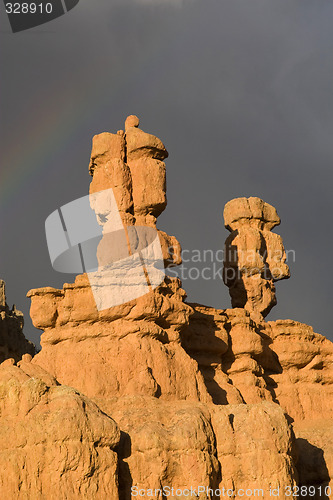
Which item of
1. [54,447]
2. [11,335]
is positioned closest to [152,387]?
[54,447]

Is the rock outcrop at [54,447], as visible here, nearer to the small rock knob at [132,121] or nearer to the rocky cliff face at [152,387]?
the rocky cliff face at [152,387]

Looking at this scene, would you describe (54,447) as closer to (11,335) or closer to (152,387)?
(152,387)

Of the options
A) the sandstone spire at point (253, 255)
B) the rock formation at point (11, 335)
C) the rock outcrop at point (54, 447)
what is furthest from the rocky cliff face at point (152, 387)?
the rock formation at point (11, 335)

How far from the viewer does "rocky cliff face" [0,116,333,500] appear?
1830 cm

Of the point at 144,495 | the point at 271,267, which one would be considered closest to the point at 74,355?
the point at 144,495

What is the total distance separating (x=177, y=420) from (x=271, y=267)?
18.5 meters

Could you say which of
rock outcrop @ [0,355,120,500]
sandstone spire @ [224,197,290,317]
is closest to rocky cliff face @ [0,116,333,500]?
rock outcrop @ [0,355,120,500]

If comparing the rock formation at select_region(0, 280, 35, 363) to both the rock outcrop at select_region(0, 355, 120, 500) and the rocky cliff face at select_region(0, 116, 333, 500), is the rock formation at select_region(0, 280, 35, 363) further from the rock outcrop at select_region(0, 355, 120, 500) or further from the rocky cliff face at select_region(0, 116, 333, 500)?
the rock outcrop at select_region(0, 355, 120, 500)

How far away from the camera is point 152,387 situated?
23938mm

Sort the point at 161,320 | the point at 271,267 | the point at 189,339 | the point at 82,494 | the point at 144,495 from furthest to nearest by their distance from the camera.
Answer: the point at 271,267, the point at 189,339, the point at 161,320, the point at 144,495, the point at 82,494

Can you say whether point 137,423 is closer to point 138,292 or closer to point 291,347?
point 138,292

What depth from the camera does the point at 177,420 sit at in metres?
21.0

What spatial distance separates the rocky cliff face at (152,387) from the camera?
18297 millimetres

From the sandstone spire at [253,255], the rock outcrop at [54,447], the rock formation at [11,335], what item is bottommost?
the rock outcrop at [54,447]
